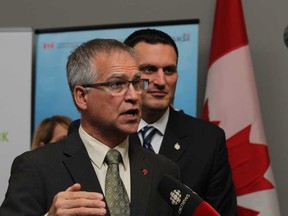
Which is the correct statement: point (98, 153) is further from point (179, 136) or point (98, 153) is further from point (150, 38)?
point (150, 38)

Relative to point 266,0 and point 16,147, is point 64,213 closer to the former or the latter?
point 16,147

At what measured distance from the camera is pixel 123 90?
2.11 m

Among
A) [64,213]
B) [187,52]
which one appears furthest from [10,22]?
[64,213]

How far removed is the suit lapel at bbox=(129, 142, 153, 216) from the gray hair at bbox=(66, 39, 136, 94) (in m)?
0.32

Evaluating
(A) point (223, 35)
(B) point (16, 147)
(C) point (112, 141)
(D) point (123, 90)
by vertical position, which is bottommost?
(B) point (16, 147)

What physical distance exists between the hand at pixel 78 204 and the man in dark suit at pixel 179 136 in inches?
46.8

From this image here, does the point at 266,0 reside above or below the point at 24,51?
above

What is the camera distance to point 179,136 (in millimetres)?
2943

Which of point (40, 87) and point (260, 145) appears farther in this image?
point (40, 87)

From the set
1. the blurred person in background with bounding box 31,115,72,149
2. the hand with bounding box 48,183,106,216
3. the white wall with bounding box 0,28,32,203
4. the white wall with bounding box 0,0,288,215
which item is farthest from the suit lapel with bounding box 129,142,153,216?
the white wall with bounding box 0,28,32,203

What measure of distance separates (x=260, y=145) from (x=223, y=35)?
83cm

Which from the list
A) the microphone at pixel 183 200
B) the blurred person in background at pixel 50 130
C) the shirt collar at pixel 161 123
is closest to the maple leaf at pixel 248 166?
the shirt collar at pixel 161 123

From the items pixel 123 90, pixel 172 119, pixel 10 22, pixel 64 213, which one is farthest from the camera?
pixel 10 22

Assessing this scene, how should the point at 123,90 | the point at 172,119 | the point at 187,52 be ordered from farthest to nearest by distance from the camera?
the point at 187,52
the point at 172,119
the point at 123,90
